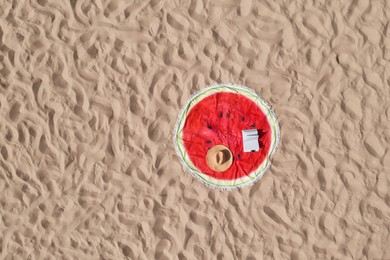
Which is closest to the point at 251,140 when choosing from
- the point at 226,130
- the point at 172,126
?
the point at 226,130

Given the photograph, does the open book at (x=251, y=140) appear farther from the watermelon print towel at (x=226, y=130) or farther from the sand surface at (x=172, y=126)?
the sand surface at (x=172, y=126)

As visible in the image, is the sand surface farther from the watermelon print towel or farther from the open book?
the open book

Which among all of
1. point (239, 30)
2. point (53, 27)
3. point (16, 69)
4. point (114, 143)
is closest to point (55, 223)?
point (114, 143)

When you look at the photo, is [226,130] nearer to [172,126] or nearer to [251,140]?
[251,140]

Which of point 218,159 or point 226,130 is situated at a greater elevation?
point 226,130

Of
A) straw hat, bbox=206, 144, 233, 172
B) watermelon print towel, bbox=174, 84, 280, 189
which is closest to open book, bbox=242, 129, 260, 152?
watermelon print towel, bbox=174, 84, 280, 189

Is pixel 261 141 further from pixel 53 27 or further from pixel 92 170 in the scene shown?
pixel 53 27
